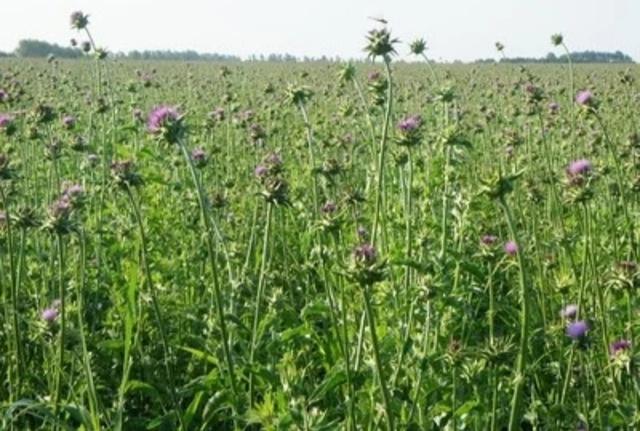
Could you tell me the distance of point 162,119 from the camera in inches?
123

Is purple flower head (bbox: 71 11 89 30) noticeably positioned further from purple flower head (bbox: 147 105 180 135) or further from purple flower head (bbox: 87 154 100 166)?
purple flower head (bbox: 147 105 180 135)

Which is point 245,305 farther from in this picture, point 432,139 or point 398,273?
point 432,139

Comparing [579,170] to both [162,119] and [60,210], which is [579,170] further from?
[60,210]

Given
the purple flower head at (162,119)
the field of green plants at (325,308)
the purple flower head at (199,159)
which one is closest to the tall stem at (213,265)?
the field of green plants at (325,308)

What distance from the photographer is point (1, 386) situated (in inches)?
144

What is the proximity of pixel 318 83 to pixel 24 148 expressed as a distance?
52.8 feet

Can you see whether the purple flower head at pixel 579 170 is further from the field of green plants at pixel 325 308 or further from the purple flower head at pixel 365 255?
the purple flower head at pixel 365 255

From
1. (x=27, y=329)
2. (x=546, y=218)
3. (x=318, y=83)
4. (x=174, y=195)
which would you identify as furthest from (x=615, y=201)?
(x=318, y=83)

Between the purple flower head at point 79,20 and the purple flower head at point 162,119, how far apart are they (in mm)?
3469

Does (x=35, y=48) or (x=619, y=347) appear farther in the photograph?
(x=35, y=48)

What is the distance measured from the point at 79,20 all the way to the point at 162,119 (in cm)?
370

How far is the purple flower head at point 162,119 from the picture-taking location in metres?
3.08

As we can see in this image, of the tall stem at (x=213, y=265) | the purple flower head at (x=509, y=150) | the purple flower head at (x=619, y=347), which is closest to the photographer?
the tall stem at (x=213, y=265)

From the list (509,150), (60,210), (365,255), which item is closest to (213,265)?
(365,255)
